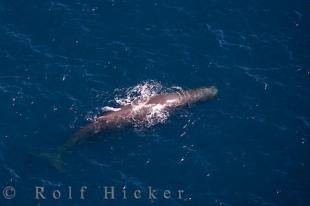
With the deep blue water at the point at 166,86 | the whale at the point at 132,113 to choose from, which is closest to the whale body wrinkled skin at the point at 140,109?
the whale at the point at 132,113

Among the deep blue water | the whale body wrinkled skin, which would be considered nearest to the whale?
the whale body wrinkled skin

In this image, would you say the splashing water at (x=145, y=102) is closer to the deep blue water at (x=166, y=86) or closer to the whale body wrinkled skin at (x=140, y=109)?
the whale body wrinkled skin at (x=140, y=109)

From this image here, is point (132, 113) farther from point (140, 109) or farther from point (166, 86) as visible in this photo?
point (166, 86)

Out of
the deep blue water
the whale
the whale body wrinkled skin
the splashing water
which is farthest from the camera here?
the splashing water

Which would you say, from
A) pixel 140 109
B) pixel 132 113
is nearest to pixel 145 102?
pixel 140 109

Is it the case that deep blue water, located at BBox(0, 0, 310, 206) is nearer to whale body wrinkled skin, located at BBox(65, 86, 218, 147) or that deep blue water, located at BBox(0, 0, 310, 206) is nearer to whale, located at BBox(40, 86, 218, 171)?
whale, located at BBox(40, 86, 218, 171)

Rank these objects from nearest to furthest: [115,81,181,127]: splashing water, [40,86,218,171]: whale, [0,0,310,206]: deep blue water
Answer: [0,0,310,206]: deep blue water < [40,86,218,171]: whale < [115,81,181,127]: splashing water
